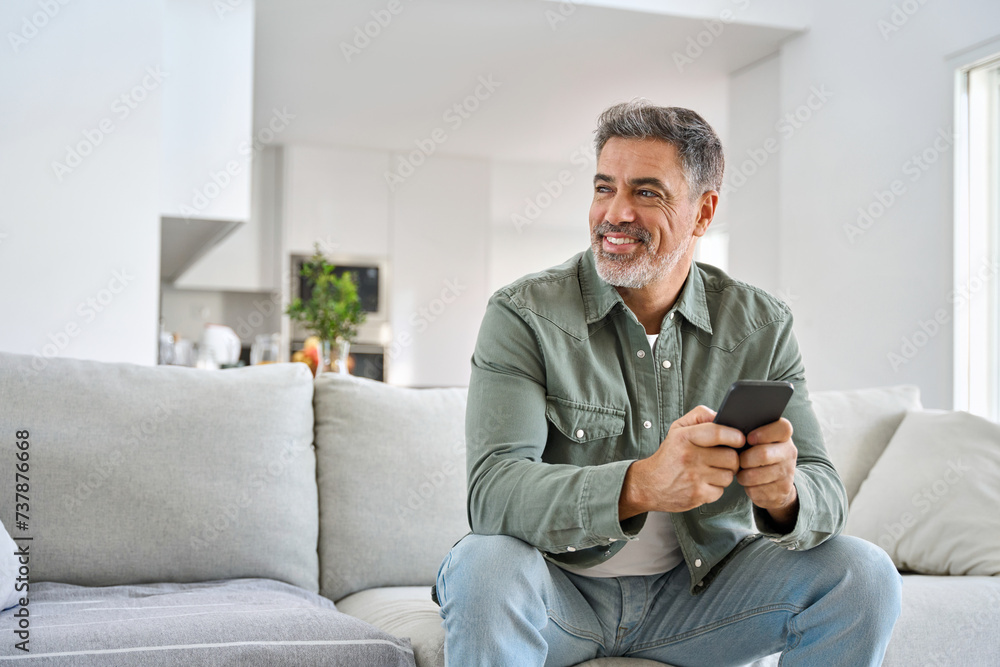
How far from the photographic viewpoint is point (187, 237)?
14.2 feet

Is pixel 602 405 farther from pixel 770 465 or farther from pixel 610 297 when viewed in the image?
pixel 770 465

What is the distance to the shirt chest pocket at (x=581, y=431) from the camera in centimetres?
142

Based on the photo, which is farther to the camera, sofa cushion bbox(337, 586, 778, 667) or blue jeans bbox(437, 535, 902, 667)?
sofa cushion bbox(337, 586, 778, 667)

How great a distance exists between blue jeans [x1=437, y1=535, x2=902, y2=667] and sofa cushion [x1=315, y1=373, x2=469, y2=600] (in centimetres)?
57

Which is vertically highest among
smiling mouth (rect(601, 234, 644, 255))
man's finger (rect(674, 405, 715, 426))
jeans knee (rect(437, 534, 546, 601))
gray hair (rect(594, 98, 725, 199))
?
gray hair (rect(594, 98, 725, 199))

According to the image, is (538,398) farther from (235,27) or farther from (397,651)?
(235,27)

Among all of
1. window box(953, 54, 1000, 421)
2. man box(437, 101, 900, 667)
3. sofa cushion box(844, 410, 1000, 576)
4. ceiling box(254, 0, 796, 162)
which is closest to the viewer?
man box(437, 101, 900, 667)

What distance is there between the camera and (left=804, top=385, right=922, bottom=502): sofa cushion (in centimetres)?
230

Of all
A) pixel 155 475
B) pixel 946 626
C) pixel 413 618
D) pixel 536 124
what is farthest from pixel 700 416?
pixel 536 124

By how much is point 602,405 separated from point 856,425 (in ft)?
3.91

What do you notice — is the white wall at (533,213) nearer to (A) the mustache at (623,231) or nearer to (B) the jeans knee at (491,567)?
(A) the mustache at (623,231)

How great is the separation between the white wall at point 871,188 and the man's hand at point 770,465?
271 centimetres

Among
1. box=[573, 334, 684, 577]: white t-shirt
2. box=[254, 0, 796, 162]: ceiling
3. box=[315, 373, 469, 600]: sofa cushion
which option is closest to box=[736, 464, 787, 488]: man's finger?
box=[573, 334, 684, 577]: white t-shirt

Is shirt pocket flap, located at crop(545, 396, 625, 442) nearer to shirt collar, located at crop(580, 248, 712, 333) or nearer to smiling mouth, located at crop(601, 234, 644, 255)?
shirt collar, located at crop(580, 248, 712, 333)
